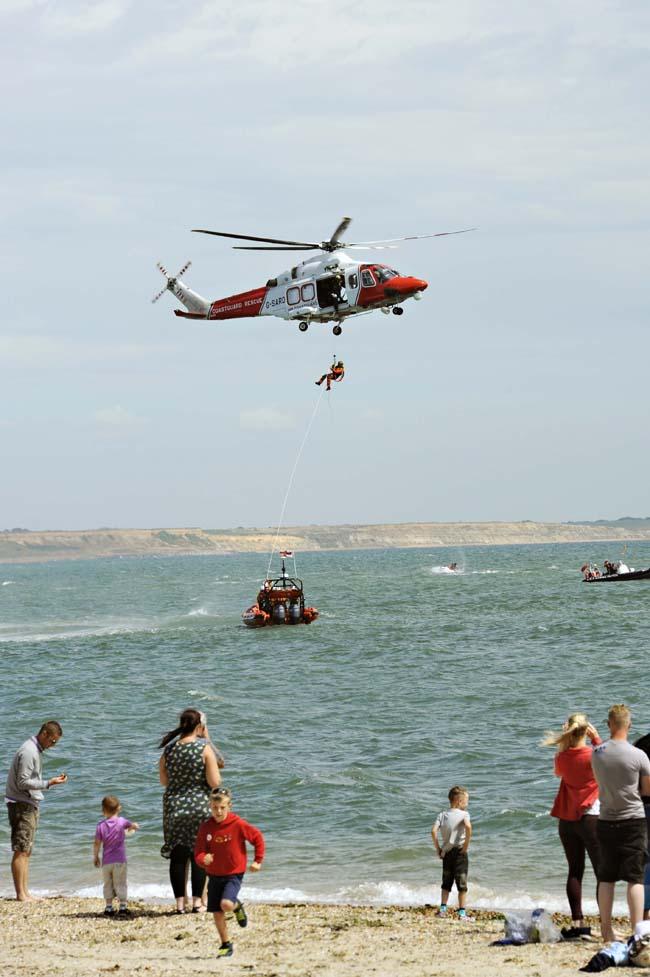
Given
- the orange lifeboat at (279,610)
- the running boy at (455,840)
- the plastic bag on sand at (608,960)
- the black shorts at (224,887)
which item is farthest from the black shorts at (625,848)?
the orange lifeboat at (279,610)

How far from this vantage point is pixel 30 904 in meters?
12.0

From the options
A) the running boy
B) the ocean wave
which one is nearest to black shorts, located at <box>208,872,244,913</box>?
the running boy

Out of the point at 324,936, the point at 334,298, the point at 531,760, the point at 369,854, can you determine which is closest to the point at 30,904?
the point at 324,936

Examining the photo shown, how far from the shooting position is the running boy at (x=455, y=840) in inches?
426

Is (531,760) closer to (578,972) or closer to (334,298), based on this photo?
(334,298)

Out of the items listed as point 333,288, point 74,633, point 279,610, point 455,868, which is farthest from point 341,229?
point 74,633

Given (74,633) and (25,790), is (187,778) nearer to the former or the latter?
(25,790)

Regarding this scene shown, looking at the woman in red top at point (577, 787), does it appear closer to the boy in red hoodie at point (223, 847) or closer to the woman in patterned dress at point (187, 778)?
the boy in red hoodie at point (223, 847)

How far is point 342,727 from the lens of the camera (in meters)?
26.5

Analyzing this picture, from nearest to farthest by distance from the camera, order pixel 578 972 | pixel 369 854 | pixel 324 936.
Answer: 1. pixel 578 972
2. pixel 324 936
3. pixel 369 854

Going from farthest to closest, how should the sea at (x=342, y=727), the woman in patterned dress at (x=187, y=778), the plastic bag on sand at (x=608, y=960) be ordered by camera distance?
1. the sea at (x=342, y=727)
2. the woman in patterned dress at (x=187, y=778)
3. the plastic bag on sand at (x=608, y=960)

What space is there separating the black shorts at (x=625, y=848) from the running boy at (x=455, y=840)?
2.11m

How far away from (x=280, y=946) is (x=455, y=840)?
73.7 inches

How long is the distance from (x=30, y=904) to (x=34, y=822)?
95 centimetres
